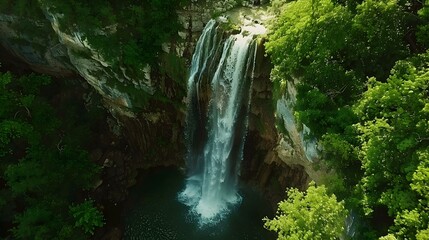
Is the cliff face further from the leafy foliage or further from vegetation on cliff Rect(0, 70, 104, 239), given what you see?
the leafy foliage

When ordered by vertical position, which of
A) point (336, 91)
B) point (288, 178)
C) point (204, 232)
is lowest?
point (204, 232)

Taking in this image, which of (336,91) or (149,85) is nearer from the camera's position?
(336,91)

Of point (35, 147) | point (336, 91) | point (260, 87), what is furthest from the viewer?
point (35, 147)

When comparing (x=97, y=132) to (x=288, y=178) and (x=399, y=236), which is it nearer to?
(x=288, y=178)

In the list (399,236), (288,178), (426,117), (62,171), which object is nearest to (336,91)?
(426,117)

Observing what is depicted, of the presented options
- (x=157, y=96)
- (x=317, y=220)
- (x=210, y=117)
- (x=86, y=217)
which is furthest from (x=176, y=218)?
(x=317, y=220)

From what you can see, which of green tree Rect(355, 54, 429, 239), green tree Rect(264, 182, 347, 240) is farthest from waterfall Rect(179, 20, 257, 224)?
green tree Rect(264, 182, 347, 240)
